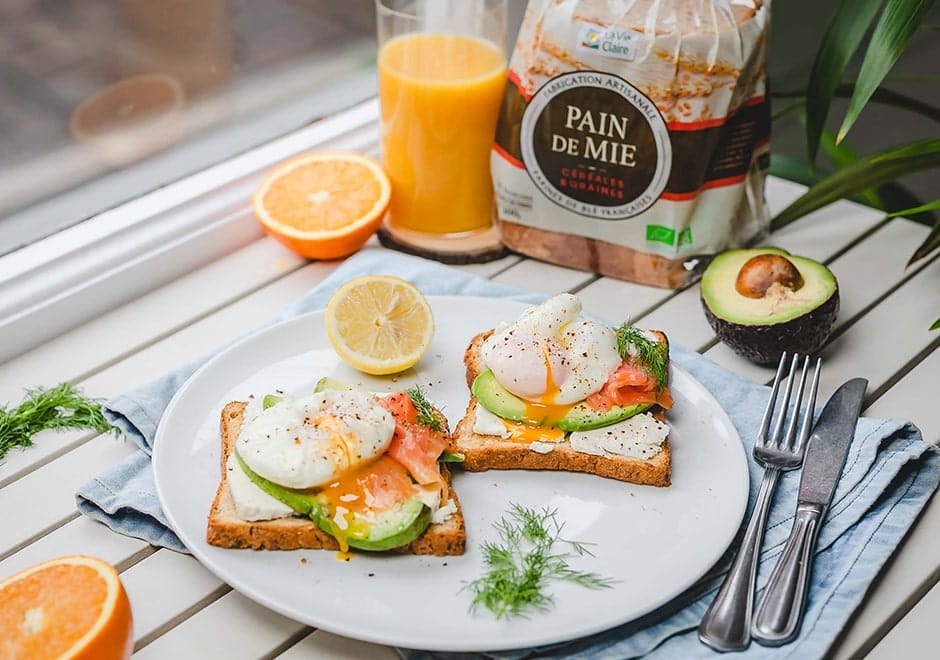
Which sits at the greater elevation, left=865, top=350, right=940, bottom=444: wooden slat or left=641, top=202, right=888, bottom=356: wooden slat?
left=865, top=350, right=940, bottom=444: wooden slat

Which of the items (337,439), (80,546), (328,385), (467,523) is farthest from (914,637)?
(80,546)

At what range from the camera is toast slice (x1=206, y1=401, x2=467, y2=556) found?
62.4 inches

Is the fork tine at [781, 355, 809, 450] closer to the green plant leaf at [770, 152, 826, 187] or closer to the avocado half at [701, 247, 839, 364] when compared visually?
the avocado half at [701, 247, 839, 364]

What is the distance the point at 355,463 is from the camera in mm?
1599

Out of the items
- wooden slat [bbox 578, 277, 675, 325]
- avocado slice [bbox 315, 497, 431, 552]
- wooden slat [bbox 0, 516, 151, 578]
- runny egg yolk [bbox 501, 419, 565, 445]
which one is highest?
avocado slice [bbox 315, 497, 431, 552]

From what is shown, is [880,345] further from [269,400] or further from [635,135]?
[269,400]

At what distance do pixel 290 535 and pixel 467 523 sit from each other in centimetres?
28

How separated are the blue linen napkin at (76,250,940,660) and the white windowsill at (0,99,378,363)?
0.36 metres

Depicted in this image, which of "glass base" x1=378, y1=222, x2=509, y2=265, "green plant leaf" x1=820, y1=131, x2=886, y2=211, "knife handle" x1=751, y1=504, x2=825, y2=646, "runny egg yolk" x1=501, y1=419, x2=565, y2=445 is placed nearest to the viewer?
→ "knife handle" x1=751, y1=504, x2=825, y2=646

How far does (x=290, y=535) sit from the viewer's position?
5.23ft

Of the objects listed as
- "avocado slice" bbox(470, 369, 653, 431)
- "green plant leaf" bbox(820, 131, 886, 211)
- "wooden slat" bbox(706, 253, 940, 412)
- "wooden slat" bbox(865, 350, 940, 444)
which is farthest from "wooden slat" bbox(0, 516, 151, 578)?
"green plant leaf" bbox(820, 131, 886, 211)

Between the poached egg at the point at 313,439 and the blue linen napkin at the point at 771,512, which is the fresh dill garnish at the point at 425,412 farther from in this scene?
the blue linen napkin at the point at 771,512

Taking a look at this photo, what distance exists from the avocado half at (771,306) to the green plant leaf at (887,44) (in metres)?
0.27

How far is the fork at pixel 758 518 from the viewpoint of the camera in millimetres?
1499
